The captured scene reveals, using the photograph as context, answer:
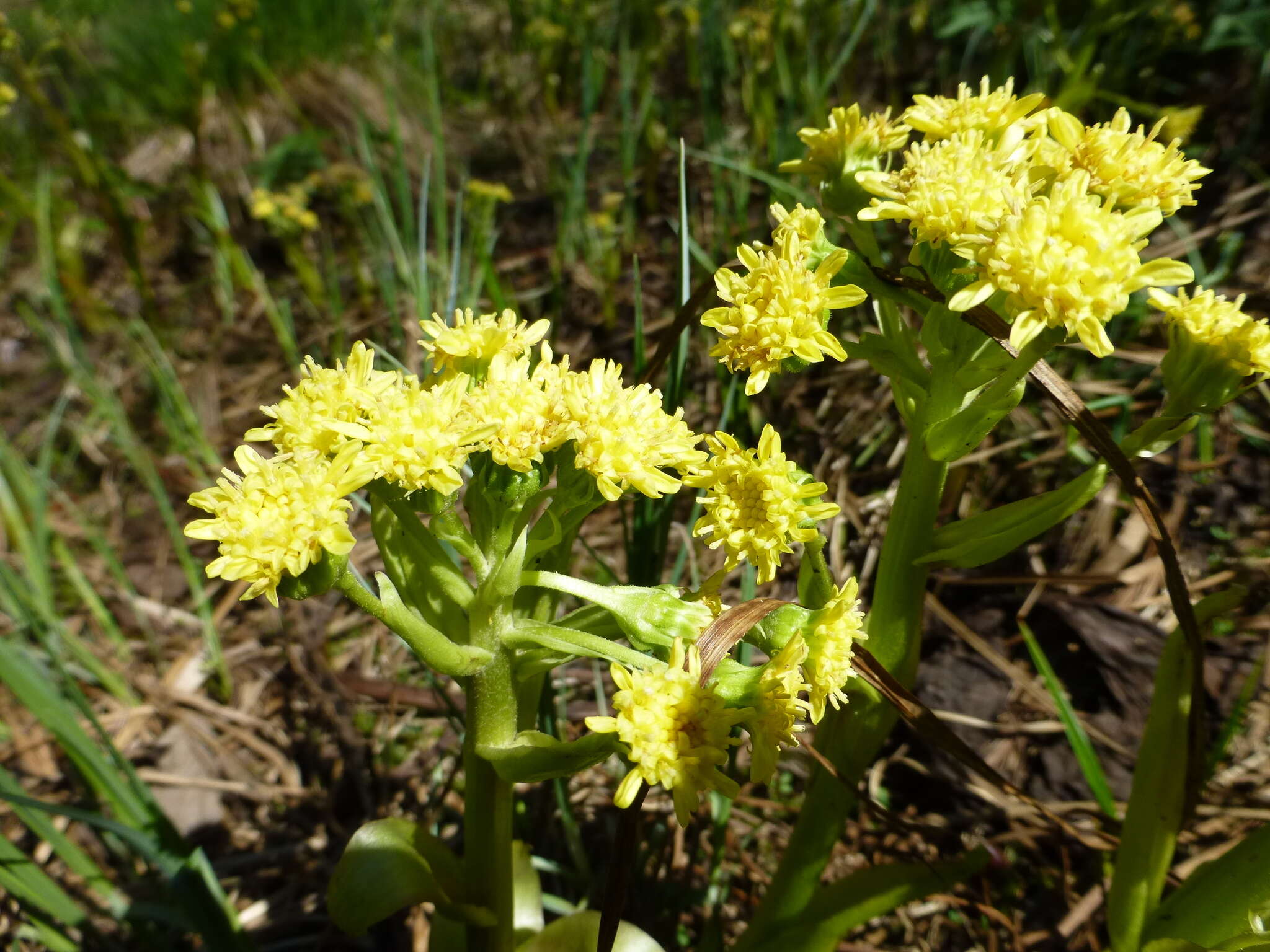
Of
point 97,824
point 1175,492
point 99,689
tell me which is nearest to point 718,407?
point 1175,492

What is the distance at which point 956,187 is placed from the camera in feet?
3.63

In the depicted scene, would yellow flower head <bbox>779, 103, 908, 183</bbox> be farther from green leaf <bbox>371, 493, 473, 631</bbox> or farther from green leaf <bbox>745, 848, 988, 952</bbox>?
green leaf <bbox>745, 848, 988, 952</bbox>

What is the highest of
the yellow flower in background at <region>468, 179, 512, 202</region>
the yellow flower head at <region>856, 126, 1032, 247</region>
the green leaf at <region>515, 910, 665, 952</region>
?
the yellow flower in background at <region>468, 179, 512, 202</region>

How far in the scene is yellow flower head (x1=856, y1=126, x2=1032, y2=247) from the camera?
1075mm

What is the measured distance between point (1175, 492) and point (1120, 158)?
122cm

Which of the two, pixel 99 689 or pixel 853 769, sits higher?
pixel 99 689

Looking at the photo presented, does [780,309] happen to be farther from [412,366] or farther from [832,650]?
[412,366]

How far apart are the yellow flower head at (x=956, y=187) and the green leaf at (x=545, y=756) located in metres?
0.76

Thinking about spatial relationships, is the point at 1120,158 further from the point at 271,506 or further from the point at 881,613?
the point at 271,506

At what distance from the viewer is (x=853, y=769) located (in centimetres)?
128

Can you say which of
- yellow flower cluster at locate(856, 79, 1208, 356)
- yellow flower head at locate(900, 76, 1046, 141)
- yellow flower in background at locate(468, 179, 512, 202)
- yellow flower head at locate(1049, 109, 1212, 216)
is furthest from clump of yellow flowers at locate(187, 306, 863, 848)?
yellow flower in background at locate(468, 179, 512, 202)

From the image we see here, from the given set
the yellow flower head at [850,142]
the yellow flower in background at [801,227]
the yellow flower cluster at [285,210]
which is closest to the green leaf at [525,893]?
the yellow flower in background at [801,227]

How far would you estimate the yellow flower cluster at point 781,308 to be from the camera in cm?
114

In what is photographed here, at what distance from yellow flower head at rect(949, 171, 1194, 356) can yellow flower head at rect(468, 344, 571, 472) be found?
503 mm
